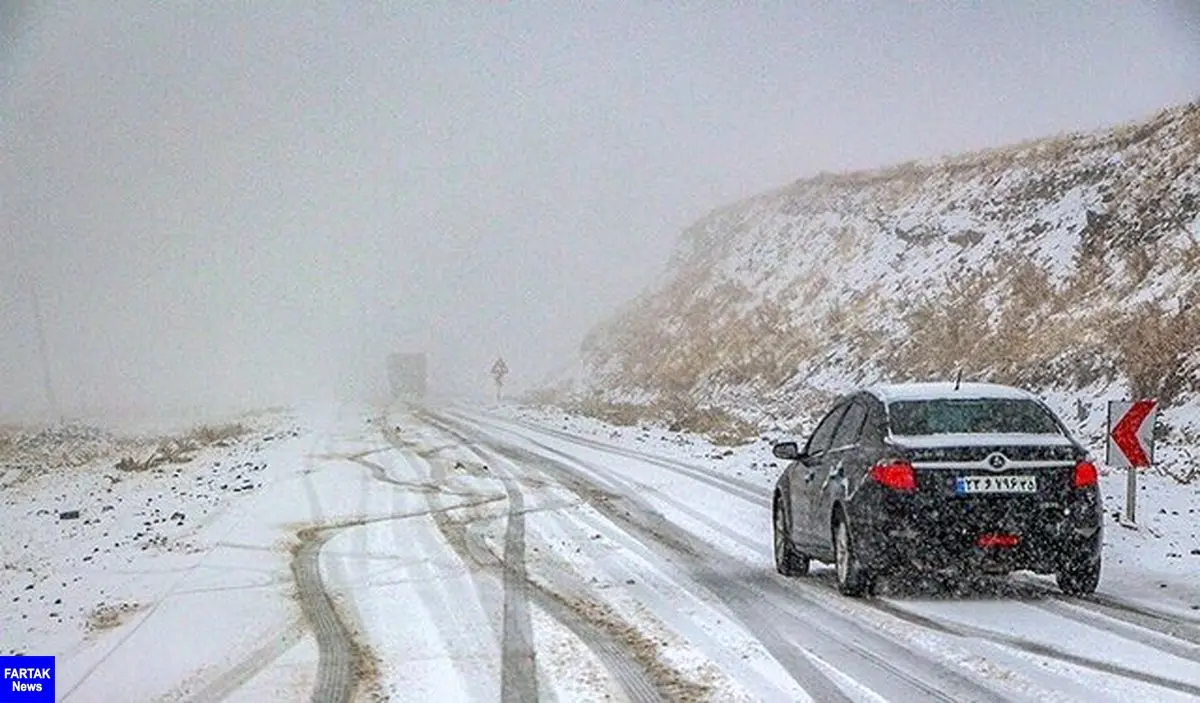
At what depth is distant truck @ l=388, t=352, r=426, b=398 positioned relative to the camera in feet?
217

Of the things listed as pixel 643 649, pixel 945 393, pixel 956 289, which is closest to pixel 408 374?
pixel 956 289

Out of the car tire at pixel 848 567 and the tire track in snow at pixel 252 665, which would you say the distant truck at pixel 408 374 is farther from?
the tire track in snow at pixel 252 665

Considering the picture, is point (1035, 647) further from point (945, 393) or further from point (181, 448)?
point (181, 448)

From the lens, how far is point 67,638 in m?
7.60

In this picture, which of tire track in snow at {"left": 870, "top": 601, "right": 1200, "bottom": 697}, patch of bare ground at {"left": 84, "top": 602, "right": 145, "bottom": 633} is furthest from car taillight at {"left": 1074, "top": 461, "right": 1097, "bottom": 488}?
patch of bare ground at {"left": 84, "top": 602, "right": 145, "bottom": 633}

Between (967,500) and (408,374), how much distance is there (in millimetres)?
60437

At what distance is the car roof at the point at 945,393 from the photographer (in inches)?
348

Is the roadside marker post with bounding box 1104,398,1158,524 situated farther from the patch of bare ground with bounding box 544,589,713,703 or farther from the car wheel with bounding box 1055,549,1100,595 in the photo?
the patch of bare ground with bounding box 544,589,713,703

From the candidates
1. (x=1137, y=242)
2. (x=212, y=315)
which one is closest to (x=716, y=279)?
(x=1137, y=242)

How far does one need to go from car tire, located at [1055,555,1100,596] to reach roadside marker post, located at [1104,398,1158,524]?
3.18 meters

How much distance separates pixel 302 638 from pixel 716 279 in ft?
158

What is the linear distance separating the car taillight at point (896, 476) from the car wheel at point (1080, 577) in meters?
1.26

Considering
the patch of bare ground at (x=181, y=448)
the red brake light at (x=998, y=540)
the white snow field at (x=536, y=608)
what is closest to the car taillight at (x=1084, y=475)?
the red brake light at (x=998, y=540)

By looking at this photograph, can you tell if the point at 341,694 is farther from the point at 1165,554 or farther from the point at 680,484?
the point at 680,484
